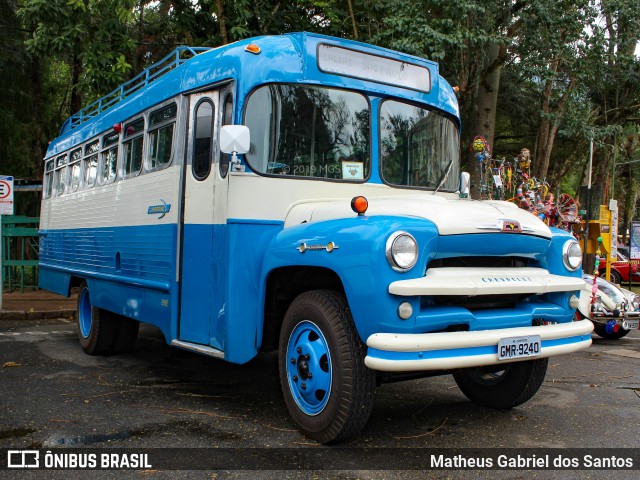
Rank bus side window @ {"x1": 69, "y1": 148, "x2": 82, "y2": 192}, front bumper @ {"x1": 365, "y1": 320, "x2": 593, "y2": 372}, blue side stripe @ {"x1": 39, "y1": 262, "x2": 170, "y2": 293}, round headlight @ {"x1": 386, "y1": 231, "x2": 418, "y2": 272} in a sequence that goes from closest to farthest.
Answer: front bumper @ {"x1": 365, "y1": 320, "x2": 593, "y2": 372} < round headlight @ {"x1": 386, "y1": 231, "x2": 418, "y2": 272} < blue side stripe @ {"x1": 39, "y1": 262, "x2": 170, "y2": 293} < bus side window @ {"x1": 69, "y1": 148, "x2": 82, "y2": 192}

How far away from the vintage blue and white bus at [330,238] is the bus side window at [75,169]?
2343 mm

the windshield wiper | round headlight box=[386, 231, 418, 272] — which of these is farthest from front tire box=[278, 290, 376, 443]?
the windshield wiper

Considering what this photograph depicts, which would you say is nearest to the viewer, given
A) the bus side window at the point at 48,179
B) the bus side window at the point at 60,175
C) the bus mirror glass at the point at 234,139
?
the bus mirror glass at the point at 234,139

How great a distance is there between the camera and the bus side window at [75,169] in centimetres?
944

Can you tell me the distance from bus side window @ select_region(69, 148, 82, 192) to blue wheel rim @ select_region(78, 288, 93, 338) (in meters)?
1.48

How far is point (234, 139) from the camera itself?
5.00 metres

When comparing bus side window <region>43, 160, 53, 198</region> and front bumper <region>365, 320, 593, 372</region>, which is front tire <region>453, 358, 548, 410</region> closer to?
front bumper <region>365, 320, 593, 372</region>

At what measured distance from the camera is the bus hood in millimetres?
4508

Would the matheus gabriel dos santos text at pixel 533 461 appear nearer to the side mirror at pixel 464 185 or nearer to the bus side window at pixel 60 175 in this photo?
the side mirror at pixel 464 185

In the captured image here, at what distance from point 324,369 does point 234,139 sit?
1761mm

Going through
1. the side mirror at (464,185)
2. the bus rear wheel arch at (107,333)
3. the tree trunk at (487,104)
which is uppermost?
the tree trunk at (487,104)

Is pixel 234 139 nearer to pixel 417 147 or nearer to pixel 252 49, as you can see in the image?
pixel 252 49

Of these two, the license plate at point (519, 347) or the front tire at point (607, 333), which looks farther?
the front tire at point (607, 333)

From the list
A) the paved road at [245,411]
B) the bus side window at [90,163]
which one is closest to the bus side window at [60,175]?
the bus side window at [90,163]
